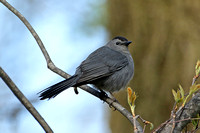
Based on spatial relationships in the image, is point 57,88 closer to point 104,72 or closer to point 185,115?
point 104,72

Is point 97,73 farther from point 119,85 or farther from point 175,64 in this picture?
point 175,64

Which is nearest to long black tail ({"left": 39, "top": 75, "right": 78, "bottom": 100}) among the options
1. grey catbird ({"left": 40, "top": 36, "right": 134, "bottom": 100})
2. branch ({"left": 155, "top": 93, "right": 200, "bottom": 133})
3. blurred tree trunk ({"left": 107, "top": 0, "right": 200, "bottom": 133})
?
grey catbird ({"left": 40, "top": 36, "right": 134, "bottom": 100})

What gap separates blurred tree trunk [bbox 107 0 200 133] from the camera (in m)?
5.51

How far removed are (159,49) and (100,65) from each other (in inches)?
58.8

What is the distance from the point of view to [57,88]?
374 centimetres

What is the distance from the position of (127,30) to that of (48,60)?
294cm

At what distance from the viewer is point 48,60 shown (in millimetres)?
3510

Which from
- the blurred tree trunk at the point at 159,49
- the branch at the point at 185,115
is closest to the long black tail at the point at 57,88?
the branch at the point at 185,115

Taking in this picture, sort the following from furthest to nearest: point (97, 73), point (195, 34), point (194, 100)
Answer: point (195, 34)
point (97, 73)
point (194, 100)

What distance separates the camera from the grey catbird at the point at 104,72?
4016 millimetres

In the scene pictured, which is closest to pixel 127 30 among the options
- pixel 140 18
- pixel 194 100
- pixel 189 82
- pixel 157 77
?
pixel 140 18

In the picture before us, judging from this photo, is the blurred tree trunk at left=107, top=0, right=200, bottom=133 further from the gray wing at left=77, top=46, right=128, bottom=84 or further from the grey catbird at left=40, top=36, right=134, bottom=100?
the gray wing at left=77, top=46, right=128, bottom=84

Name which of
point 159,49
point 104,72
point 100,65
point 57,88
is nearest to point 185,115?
point 57,88

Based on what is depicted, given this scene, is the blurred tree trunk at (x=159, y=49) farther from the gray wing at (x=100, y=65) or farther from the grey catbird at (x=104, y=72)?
the gray wing at (x=100, y=65)
